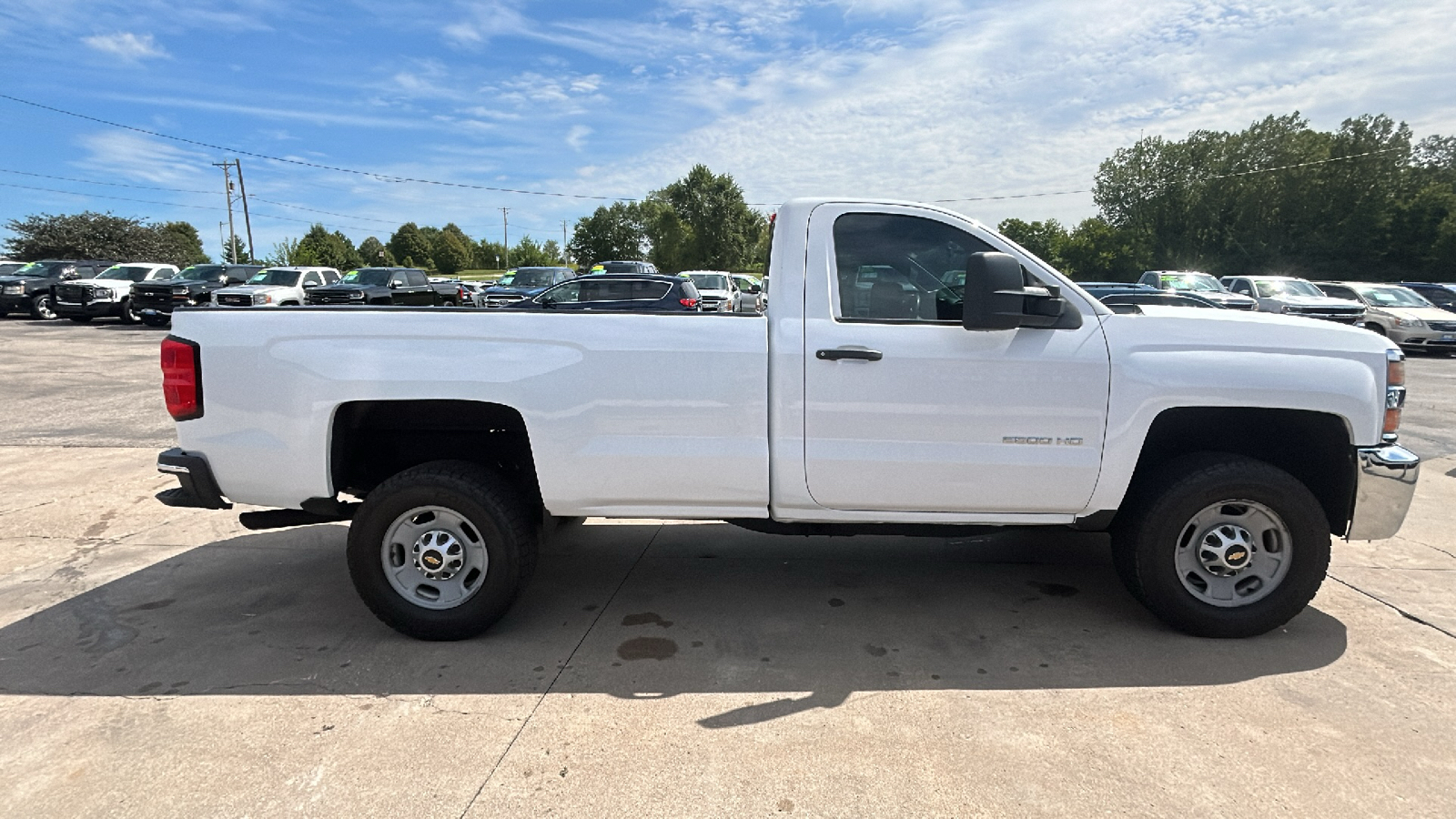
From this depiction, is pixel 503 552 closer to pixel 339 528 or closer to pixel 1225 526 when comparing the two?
pixel 339 528

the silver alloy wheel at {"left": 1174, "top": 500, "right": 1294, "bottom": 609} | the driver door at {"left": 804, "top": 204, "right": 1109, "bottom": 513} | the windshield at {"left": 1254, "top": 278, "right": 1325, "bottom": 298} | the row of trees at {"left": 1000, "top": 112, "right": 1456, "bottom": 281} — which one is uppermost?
the row of trees at {"left": 1000, "top": 112, "right": 1456, "bottom": 281}

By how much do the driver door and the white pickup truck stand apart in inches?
0.4

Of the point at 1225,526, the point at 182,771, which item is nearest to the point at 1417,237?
the point at 1225,526

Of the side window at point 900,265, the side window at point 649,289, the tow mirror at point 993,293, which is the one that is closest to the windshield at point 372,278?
the side window at point 649,289

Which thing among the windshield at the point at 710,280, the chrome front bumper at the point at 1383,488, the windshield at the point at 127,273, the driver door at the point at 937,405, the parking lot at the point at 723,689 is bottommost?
the parking lot at the point at 723,689

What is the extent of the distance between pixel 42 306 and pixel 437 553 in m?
29.3

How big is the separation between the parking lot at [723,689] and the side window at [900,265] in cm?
150

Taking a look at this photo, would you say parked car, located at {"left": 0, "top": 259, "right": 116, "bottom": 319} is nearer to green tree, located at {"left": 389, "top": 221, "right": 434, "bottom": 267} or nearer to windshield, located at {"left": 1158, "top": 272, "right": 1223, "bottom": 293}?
windshield, located at {"left": 1158, "top": 272, "right": 1223, "bottom": 293}

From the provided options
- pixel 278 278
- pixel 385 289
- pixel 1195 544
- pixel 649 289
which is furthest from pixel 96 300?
Answer: pixel 1195 544

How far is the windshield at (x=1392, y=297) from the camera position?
66.7 feet

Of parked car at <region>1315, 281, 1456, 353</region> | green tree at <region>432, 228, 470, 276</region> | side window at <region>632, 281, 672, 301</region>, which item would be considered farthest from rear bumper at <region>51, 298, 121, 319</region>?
green tree at <region>432, 228, 470, 276</region>

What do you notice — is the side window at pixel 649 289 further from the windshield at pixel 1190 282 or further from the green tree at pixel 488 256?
the green tree at pixel 488 256

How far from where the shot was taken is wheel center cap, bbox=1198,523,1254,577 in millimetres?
3510

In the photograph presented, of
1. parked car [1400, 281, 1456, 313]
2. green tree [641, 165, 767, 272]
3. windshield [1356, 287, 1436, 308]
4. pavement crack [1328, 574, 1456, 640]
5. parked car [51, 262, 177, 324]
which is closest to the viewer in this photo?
pavement crack [1328, 574, 1456, 640]
